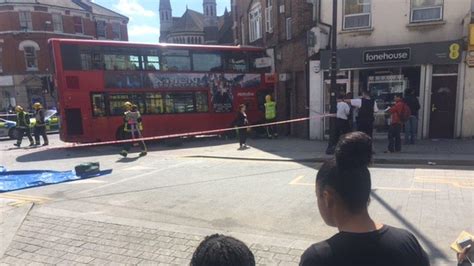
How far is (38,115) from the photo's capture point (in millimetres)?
15898

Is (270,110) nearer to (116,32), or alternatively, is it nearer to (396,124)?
(396,124)

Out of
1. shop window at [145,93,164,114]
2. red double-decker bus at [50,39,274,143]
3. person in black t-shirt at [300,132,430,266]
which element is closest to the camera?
person in black t-shirt at [300,132,430,266]

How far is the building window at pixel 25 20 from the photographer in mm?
37938

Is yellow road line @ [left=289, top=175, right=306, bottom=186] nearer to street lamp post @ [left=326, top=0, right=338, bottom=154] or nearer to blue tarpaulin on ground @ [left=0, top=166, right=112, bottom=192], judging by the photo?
street lamp post @ [left=326, top=0, right=338, bottom=154]

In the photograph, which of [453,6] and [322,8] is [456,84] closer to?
[453,6]

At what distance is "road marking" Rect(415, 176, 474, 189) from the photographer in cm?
→ 721

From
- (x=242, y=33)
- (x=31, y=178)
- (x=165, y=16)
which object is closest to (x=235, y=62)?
(x=242, y=33)

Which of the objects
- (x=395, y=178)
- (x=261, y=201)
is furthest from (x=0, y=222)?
(x=395, y=178)

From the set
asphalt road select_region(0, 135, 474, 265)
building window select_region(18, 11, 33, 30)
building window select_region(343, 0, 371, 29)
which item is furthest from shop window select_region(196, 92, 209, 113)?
building window select_region(18, 11, 33, 30)

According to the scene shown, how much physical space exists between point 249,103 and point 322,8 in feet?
18.0

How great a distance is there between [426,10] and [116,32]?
42.2m

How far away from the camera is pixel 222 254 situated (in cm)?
138

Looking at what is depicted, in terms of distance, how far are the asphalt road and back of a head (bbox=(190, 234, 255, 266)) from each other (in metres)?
3.54

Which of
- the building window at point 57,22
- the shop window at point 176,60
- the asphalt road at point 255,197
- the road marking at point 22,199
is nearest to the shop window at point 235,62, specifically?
the shop window at point 176,60
